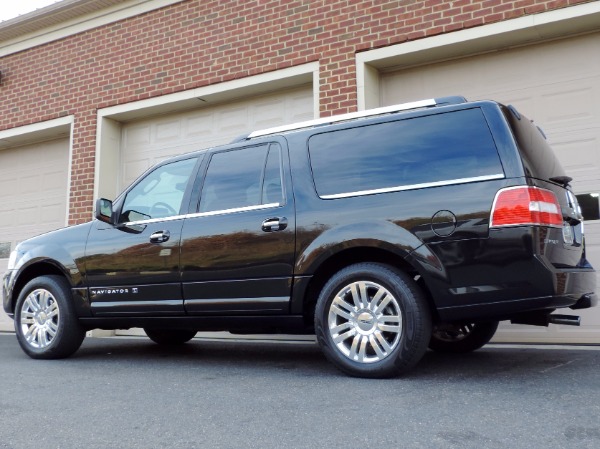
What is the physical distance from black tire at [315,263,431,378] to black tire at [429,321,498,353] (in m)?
1.18

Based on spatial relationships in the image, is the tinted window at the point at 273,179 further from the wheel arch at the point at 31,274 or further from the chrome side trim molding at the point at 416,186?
the wheel arch at the point at 31,274

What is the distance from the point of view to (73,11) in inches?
374

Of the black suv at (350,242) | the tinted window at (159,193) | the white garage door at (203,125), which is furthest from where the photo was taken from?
the white garage door at (203,125)

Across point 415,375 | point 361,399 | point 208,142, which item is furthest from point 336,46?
point 361,399

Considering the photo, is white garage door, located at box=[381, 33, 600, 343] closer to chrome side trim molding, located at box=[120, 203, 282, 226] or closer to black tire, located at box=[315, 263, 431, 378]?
black tire, located at box=[315, 263, 431, 378]

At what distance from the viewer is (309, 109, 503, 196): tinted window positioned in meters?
3.71

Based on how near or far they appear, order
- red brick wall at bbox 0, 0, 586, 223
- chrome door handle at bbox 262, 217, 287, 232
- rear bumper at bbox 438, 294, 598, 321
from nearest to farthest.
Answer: rear bumper at bbox 438, 294, 598, 321 < chrome door handle at bbox 262, 217, 287, 232 < red brick wall at bbox 0, 0, 586, 223

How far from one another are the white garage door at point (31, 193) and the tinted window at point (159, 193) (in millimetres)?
4891

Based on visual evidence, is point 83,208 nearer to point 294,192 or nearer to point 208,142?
point 208,142

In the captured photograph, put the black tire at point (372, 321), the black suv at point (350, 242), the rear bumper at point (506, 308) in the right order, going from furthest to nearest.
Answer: the black tire at point (372, 321) < the black suv at point (350, 242) < the rear bumper at point (506, 308)

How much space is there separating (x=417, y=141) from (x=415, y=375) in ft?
5.07

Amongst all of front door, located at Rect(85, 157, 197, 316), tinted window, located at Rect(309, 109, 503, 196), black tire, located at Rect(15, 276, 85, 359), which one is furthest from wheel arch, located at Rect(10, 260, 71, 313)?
tinted window, located at Rect(309, 109, 503, 196)

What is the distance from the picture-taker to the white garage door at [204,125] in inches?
316

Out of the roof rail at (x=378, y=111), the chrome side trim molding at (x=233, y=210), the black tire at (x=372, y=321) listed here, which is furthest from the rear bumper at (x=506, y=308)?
the chrome side trim molding at (x=233, y=210)
